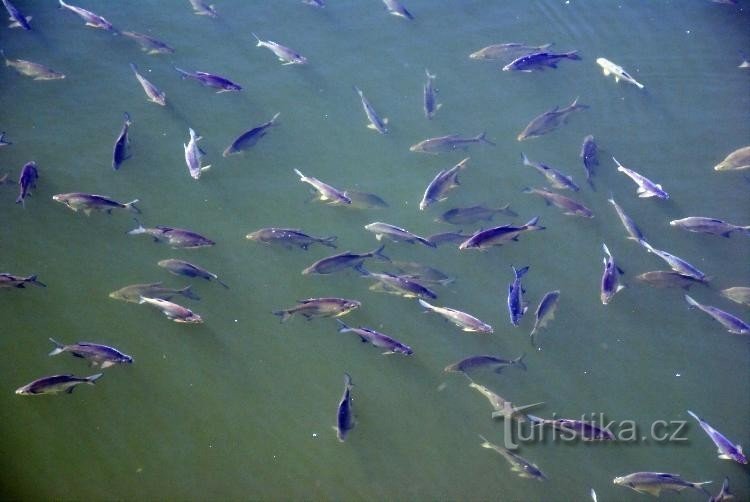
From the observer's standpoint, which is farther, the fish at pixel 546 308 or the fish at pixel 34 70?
the fish at pixel 34 70

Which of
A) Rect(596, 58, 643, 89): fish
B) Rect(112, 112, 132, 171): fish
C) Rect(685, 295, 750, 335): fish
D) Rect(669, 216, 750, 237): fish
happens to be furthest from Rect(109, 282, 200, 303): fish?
Rect(596, 58, 643, 89): fish

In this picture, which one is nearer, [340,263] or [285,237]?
[340,263]

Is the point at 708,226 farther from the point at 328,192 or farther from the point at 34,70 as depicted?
the point at 34,70

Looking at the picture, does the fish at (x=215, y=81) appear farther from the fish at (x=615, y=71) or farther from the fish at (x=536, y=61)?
the fish at (x=615, y=71)

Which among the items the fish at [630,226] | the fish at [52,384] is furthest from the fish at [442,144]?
the fish at [52,384]

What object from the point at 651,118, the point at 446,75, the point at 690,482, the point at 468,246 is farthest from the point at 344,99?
the point at 690,482

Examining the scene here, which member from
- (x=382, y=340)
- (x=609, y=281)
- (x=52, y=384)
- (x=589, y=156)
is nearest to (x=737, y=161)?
(x=589, y=156)
